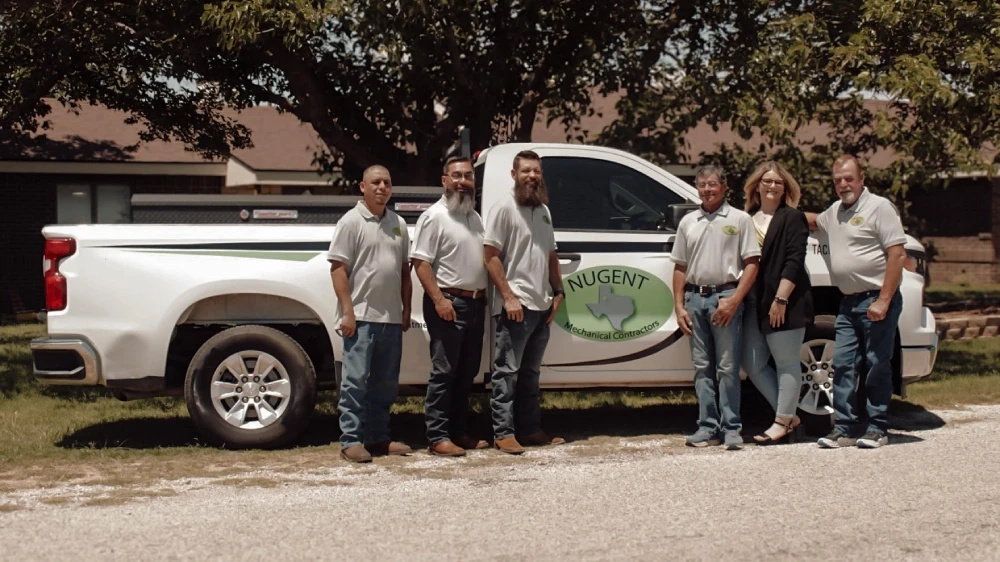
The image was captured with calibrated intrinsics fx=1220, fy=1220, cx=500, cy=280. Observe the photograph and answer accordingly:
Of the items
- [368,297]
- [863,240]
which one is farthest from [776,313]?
[368,297]

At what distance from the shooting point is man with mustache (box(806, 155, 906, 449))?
25.2ft

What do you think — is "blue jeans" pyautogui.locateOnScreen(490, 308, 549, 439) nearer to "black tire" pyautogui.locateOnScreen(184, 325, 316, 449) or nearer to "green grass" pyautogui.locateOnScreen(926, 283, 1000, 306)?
"black tire" pyautogui.locateOnScreen(184, 325, 316, 449)

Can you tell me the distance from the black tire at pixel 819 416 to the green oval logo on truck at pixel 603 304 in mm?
1235

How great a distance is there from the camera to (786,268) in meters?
7.73

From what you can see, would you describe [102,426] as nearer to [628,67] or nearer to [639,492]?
[639,492]

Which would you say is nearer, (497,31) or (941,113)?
(941,113)

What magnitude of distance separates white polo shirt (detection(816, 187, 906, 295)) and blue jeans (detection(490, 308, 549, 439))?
1.94 meters

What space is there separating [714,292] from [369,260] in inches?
86.6

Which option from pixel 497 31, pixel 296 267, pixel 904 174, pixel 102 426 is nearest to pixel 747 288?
pixel 296 267

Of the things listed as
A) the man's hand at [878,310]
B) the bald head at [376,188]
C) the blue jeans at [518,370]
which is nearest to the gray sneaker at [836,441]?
the man's hand at [878,310]

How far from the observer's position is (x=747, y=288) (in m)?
7.73

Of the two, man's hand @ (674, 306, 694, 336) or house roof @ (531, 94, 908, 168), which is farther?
house roof @ (531, 94, 908, 168)

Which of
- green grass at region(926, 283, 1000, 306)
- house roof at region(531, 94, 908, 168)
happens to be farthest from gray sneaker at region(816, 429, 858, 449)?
house roof at region(531, 94, 908, 168)

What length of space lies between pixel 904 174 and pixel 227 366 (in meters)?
9.71
